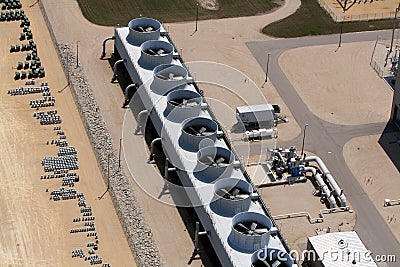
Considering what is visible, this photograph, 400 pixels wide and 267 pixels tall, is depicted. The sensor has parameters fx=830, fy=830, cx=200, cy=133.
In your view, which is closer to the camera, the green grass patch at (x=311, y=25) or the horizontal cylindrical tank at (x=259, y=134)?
the horizontal cylindrical tank at (x=259, y=134)

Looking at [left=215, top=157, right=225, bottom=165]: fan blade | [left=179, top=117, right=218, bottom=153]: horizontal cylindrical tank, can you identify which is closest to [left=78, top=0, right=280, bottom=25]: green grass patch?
[left=179, top=117, right=218, bottom=153]: horizontal cylindrical tank

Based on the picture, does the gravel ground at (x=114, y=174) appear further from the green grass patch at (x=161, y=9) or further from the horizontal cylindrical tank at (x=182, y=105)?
the green grass patch at (x=161, y=9)

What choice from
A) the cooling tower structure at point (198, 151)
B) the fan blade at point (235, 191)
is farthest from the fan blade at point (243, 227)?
the fan blade at point (235, 191)

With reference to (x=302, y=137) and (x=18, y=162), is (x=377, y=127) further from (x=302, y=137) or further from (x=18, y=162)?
(x=18, y=162)

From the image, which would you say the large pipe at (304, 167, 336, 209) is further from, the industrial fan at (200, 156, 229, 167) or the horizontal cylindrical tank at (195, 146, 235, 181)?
the industrial fan at (200, 156, 229, 167)

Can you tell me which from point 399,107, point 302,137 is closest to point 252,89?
point 302,137

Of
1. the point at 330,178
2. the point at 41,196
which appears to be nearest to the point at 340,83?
the point at 330,178
